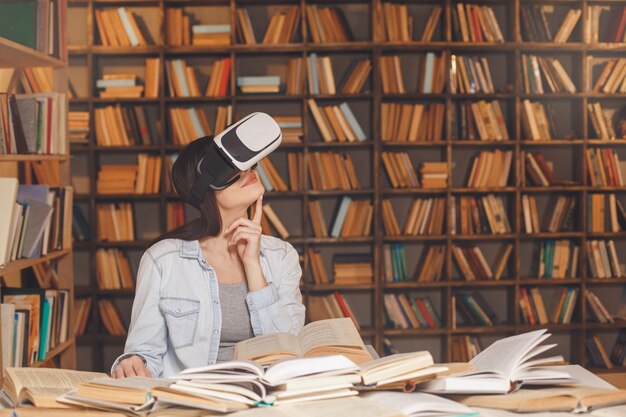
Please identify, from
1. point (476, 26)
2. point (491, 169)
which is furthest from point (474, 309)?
point (476, 26)

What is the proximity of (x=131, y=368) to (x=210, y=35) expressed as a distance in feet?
10.3

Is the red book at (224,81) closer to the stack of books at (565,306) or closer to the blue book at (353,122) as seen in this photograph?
the blue book at (353,122)

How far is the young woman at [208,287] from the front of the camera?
2.36 metres

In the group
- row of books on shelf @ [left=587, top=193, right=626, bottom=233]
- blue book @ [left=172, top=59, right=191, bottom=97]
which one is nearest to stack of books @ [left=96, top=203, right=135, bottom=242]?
blue book @ [left=172, top=59, right=191, bottom=97]

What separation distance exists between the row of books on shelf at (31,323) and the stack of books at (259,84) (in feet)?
6.21

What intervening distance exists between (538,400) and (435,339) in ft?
12.5

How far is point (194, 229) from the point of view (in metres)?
2.56

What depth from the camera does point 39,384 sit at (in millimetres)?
1567

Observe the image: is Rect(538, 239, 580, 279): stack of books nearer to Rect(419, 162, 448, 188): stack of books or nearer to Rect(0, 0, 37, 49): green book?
Rect(419, 162, 448, 188): stack of books

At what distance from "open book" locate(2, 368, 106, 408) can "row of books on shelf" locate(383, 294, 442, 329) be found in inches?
136

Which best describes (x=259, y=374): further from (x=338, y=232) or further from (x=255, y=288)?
(x=338, y=232)

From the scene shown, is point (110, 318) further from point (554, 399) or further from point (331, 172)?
point (554, 399)

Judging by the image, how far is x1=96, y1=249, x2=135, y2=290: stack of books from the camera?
16.4ft

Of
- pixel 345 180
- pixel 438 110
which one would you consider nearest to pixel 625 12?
pixel 438 110
